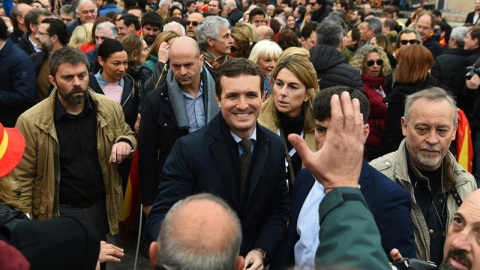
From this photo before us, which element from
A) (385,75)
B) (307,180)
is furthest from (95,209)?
(385,75)

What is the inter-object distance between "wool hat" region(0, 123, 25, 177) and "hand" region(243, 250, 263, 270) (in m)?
1.29

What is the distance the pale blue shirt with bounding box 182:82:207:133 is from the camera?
4496 mm

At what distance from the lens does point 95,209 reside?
4.28m

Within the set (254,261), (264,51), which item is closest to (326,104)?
(254,261)

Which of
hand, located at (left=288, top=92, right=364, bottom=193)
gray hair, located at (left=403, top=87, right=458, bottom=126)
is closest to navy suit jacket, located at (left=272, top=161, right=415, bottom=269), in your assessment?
gray hair, located at (left=403, top=87, right=458, bottom=126)

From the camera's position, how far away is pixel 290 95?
4145 millimetres

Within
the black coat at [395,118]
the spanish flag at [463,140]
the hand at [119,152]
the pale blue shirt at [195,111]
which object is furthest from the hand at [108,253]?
the spanish flag at [463,140]

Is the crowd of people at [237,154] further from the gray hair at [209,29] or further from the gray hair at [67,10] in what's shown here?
the gray hair at [67,10]

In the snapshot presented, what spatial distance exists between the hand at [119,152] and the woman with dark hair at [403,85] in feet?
8.68

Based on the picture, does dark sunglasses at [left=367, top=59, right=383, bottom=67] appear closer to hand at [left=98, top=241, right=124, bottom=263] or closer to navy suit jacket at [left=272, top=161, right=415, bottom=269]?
navy suit jacket at [left=272, top=161, right=415, bottom=269]

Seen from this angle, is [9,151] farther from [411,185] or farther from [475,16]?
[475,16]

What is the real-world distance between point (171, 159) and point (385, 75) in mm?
4240

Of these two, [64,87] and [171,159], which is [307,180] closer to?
[171,159]

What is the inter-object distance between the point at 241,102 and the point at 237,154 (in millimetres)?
306
